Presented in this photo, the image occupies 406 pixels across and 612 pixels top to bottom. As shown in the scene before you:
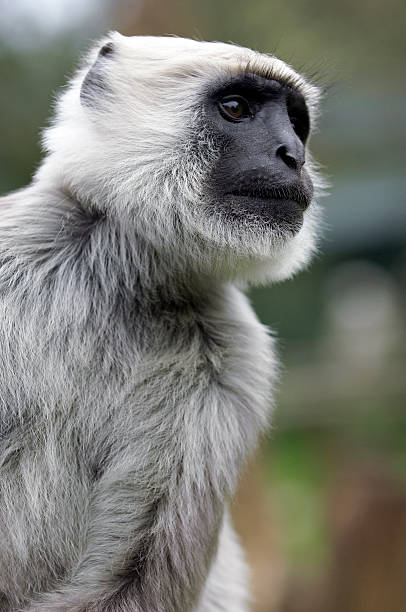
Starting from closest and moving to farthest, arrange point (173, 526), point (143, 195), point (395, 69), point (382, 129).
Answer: point (173, 526) < point (143, 195) < point (395, 69) < point (382, 129)

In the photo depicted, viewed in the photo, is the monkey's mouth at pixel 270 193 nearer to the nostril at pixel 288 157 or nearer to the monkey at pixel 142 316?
the monkey at pixel 142 316

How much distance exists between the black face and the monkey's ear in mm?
638

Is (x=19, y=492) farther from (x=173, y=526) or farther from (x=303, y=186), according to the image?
(x=303, y=186)

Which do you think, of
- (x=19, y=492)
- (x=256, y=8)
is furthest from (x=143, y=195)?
(x=256, y=8)

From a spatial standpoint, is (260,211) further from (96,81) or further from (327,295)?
(327,295)

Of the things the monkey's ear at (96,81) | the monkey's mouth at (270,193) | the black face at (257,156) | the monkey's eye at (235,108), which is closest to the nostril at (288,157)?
the black face at (257,156)

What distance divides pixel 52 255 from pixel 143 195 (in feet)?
1.92

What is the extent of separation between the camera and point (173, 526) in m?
4.30

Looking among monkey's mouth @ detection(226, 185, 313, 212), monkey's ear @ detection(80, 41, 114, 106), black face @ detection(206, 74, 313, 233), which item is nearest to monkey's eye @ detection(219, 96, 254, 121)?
black face @ detection(206, 74, 313, 233)

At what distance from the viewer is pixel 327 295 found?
74.8ft

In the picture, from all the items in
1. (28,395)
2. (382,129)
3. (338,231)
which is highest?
(28,395)

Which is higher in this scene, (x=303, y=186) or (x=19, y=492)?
(x=303, y=186)

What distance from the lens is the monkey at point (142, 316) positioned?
14.3 feet

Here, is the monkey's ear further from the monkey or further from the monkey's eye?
the monkey's eye
